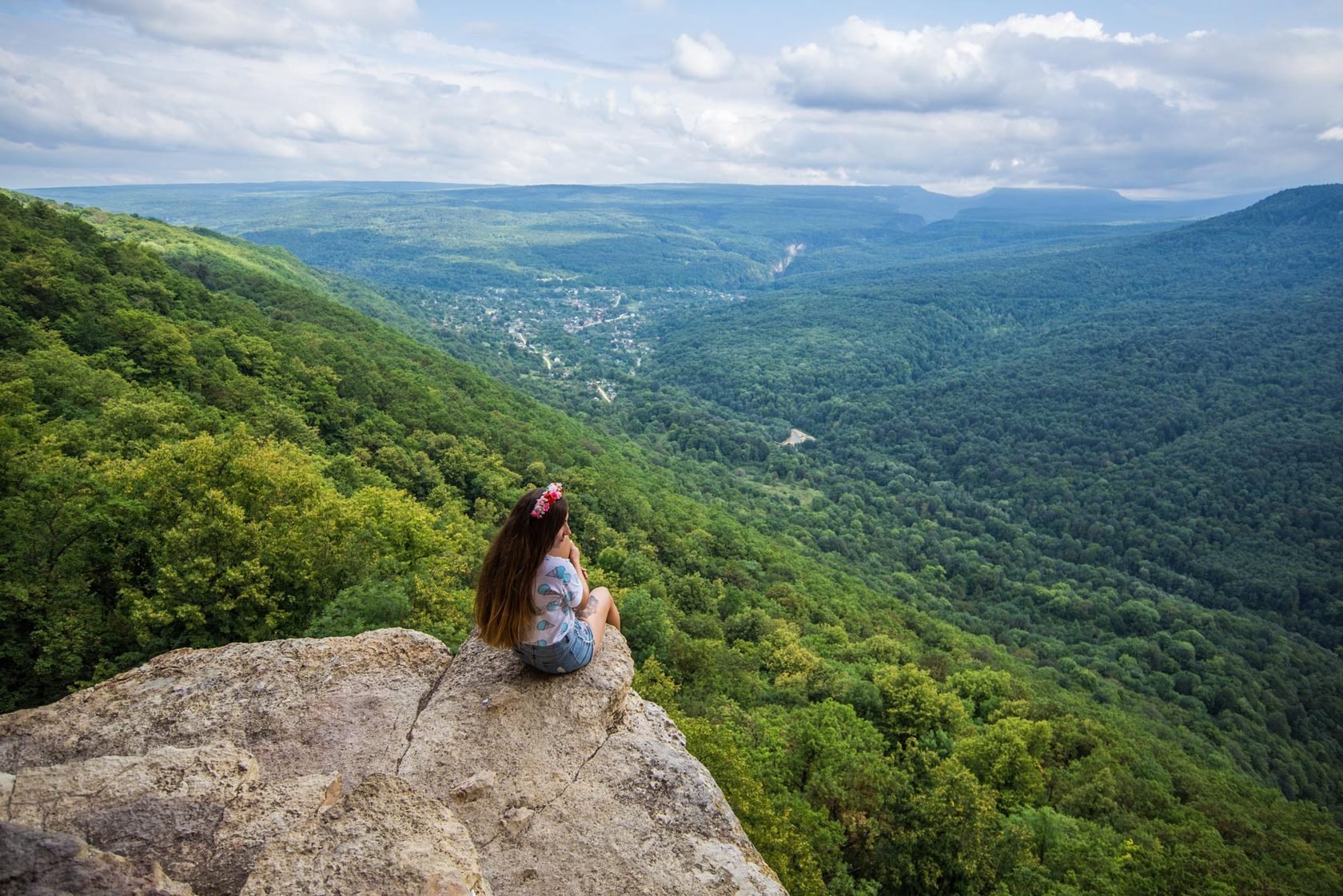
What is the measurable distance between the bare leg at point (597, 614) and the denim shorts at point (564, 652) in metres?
0.21

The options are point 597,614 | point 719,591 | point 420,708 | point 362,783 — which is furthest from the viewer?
point 719,591

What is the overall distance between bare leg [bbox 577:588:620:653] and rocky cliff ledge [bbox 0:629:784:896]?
445mm

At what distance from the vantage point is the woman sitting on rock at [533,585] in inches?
359

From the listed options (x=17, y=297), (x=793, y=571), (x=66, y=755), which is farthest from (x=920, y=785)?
(x=17, y=297)

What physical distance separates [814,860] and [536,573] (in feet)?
46.6

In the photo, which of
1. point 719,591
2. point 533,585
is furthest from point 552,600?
point 719,591

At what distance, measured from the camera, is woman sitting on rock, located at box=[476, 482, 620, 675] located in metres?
9.11

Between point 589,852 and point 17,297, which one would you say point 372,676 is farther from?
point 17,297

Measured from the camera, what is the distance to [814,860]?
712 inches

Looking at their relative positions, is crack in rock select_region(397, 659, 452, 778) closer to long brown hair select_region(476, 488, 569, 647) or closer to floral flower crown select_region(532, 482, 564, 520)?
long brown hair select_region(476, 488, 569, 647)

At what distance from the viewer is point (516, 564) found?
30.1 feet

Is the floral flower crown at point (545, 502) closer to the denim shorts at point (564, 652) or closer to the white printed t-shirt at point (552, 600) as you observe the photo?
the white printed t-shirt at point (552, 600)

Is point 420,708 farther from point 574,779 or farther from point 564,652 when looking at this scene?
point 574,779

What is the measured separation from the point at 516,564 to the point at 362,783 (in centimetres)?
306
